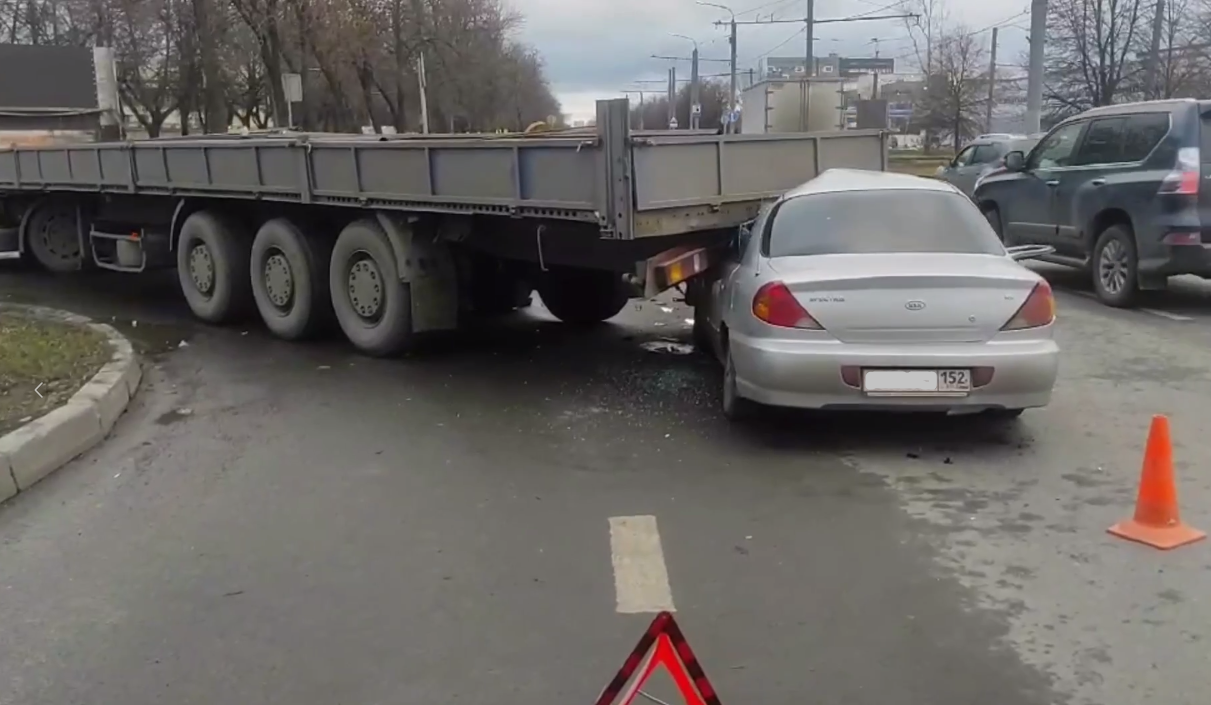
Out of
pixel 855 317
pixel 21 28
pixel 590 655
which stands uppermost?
pixel 21 28

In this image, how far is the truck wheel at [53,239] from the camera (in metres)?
14.6

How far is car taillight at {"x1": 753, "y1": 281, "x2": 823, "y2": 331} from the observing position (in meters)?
6.09

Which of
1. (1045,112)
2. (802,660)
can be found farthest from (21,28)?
(802,660)

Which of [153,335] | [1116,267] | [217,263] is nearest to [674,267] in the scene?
[217,263]

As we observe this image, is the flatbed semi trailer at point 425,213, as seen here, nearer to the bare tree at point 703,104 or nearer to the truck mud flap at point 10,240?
the truck mud flap at point 10,240

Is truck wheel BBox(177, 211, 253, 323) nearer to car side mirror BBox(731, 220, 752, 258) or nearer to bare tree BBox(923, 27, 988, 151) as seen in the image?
car side mirror BBox(731, 220, 752, 258)

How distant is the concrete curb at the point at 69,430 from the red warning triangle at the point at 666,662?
4.21m

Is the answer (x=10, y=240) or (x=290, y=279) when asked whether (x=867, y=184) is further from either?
(x=10, y=240)

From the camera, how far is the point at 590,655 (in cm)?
398

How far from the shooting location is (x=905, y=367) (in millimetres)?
5969

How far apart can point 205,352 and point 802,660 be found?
7218 mm

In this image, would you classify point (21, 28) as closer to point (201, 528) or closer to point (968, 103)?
point (968, 103)

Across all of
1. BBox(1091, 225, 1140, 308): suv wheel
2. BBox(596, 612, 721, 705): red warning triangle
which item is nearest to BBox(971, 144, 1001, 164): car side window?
BBox(1091, 225, 1140, 308): suv wheel

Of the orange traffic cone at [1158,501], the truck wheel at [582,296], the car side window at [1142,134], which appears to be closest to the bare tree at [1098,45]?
the car side window at [1142,134]
